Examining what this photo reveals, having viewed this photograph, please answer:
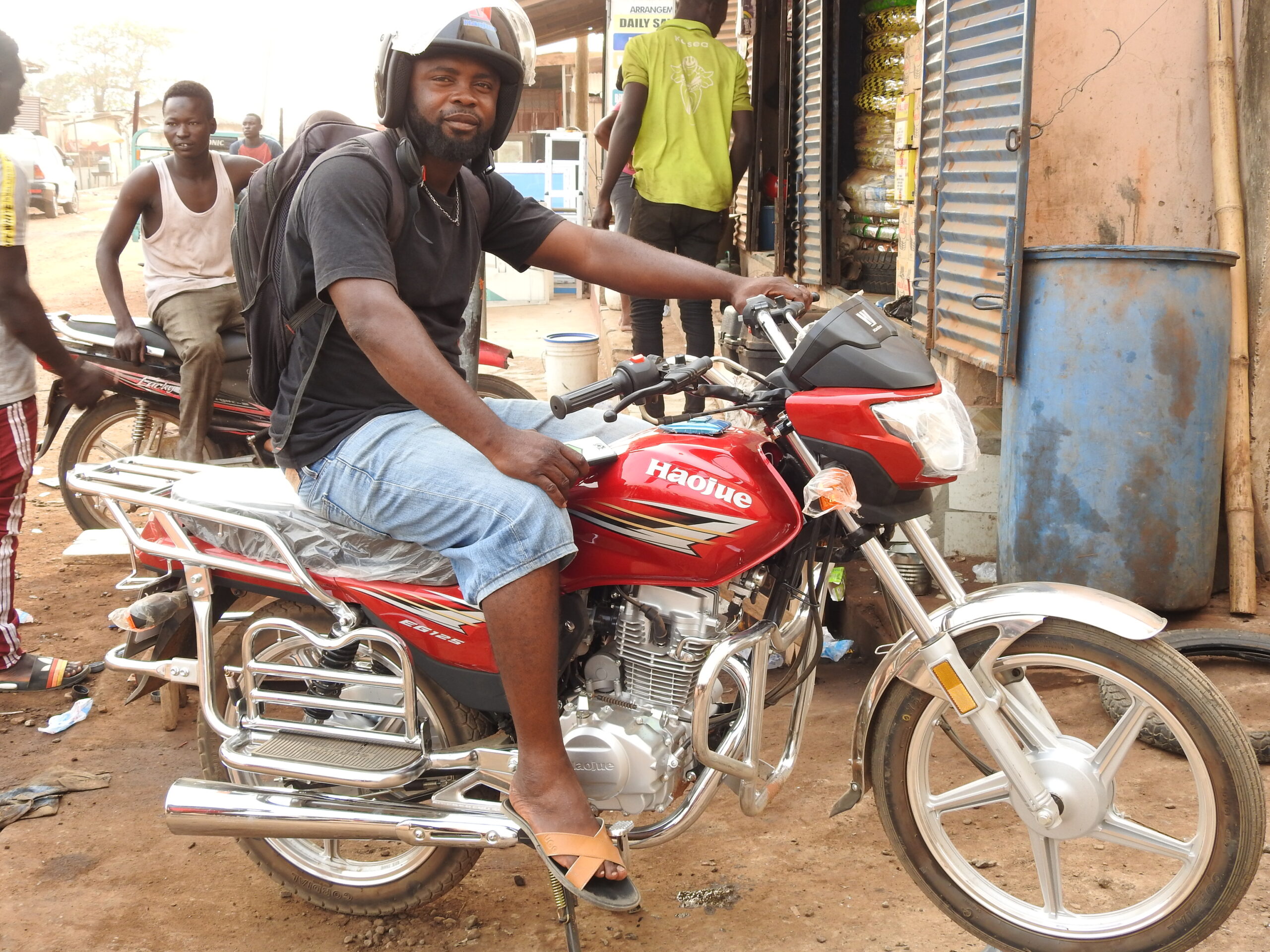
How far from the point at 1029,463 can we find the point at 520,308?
1062 centimetres

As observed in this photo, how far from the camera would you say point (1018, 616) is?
2.16m

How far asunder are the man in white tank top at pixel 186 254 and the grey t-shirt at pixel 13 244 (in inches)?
36.6

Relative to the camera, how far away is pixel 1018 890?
2.69 metres

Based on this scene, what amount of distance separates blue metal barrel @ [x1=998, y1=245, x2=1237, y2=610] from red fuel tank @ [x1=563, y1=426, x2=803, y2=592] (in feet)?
Result: 6.07

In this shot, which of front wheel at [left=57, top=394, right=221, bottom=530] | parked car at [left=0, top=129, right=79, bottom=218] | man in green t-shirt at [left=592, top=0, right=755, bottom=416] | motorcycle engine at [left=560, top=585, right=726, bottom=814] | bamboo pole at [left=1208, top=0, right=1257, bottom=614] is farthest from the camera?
parked car at [left=0, top=129, right=79, bottom=218]

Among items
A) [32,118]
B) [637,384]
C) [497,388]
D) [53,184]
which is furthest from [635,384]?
[32,118]

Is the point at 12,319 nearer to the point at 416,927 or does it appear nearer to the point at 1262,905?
the point at 416,927

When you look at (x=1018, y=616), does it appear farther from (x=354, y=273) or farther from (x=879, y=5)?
(x=879, y=5)

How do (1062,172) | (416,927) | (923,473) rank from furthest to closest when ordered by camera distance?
(1062,172) < (416,927) < (923,473)

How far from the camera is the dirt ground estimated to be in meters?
2.64

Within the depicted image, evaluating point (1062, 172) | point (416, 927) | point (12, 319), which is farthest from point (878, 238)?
point (416, 927)

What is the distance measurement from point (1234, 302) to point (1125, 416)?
1.95ft

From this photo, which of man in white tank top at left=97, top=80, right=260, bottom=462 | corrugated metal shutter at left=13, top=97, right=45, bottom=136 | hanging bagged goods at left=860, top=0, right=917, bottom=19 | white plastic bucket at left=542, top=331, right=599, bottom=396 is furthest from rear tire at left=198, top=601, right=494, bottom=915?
corrugated metal shutter at left=13, top=97, right=45, bottom=136

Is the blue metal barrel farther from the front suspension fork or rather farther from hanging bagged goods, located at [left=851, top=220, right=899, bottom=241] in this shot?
hanging bagged goods, located at [left=851, top=220, right=899, bottom=241]
